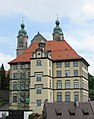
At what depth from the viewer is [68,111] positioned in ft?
163

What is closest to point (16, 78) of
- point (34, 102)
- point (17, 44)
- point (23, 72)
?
point (23, 72)

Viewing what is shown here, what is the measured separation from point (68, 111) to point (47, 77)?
688 inches

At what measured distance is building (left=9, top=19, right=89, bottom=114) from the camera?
217ft

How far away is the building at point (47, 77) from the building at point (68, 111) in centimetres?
1473

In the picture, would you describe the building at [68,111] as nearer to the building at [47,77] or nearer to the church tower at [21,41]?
the building at [47,77]

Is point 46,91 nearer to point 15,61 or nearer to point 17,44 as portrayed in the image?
point 15,61

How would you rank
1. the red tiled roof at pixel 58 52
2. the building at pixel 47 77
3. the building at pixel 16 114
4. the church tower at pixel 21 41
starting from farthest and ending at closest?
the church tower at pixel 21 41, the red tiled roof at pixel 58 52, the building at pixel 47 77, the building at pixel 16 114

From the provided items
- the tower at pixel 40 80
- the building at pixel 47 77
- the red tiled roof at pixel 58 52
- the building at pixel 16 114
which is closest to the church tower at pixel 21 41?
the red tiled roof at pixel 58 52

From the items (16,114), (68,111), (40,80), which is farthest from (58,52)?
(68,111)

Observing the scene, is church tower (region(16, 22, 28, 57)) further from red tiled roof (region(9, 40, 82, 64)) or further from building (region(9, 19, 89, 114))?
building (region(9, 19, 89, 114))

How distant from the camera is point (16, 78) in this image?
71.4 m

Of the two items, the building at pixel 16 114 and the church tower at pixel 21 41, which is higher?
the church tower at pixel 21 41

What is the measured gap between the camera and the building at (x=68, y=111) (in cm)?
4884

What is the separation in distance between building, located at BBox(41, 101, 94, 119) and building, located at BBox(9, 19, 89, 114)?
14735 mm
